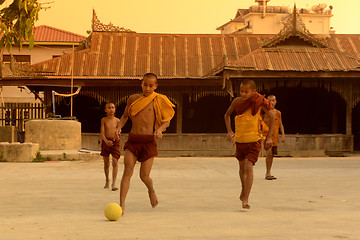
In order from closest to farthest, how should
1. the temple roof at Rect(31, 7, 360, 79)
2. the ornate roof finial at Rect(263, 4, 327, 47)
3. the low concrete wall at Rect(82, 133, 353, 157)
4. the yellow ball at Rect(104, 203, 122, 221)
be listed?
the yellow ball at Rect(104, 203, 122, 221), the temple roof at Rect(31, 7, 360, 79), the ornate roof finial at Rect(263, 4, 327, 47), the low concrete wall at Rect(82, 133, 353, 157)

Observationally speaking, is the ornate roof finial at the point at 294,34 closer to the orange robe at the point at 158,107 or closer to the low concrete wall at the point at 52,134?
the low concrete wall at the point at 52,134

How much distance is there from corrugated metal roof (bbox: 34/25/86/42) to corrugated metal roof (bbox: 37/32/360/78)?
2124 centimetres

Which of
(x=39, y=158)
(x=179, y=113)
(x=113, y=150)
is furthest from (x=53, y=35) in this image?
(x=113, y=150)

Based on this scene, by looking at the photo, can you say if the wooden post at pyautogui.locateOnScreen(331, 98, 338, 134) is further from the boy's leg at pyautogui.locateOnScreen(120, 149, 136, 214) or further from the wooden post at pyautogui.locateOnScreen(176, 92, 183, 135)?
the boy's leg at pyautogui.locateOnScreen(120, 149, 136, 214)

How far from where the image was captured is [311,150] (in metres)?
22.6

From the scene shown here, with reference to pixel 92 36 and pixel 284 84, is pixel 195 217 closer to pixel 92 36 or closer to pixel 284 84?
pixel 284 84

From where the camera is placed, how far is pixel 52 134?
19.1m

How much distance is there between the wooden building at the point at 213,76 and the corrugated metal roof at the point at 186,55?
0.04 m

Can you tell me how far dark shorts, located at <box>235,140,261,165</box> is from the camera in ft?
26.8

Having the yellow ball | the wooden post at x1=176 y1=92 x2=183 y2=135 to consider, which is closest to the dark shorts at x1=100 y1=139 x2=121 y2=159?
the yellow ball

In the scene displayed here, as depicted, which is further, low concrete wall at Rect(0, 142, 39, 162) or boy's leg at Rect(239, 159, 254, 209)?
low concrete wall at Rect(0, 142, 39, 162)

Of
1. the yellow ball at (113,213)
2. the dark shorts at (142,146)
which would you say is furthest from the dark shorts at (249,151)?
the yellow ball at (113,213)

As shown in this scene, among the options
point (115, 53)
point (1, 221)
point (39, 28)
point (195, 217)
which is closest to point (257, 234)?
point (195, 217)

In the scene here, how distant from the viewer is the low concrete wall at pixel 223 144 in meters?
22.7
